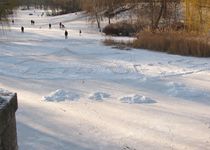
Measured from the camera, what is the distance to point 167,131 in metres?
6.64

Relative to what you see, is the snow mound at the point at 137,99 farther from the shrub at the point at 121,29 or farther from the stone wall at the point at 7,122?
the shrub at the point at 121,29

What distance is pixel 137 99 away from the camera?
8766 mm

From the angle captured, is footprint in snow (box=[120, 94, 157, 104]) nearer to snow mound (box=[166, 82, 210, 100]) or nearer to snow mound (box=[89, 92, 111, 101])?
snow mound (box=[89, 92, 111, 101])

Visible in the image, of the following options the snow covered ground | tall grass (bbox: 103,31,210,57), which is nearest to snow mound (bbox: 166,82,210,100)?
the snow covered ground

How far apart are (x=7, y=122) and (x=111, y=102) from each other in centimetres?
688

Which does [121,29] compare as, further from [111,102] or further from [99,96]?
[111,102]

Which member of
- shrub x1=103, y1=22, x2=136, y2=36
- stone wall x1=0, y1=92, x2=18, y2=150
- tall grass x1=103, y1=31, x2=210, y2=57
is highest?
stone wall x1=0, y1=92, x2=18, y2=150

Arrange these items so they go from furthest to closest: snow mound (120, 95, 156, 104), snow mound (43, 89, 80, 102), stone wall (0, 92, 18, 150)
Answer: snow mound (43, 89, 80, 102) → snow mound (120, 95, 156, 104) → stone wall (0, 92, 18, 150)

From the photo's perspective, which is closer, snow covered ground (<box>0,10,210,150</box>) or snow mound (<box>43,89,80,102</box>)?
snow covered ground (<box>0,10,210,150</box>)

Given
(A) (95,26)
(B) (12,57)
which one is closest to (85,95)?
(B) (12,57)

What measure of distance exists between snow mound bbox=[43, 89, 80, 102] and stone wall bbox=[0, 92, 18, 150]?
6821 millimetres

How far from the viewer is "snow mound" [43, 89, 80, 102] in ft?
29.1

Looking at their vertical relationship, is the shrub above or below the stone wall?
below

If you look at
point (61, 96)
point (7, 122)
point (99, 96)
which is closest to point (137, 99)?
point (99, 96)
